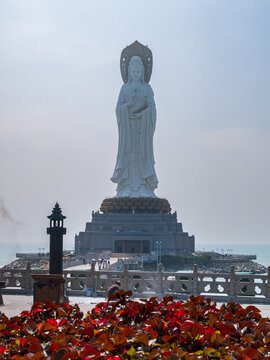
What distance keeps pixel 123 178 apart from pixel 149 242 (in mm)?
8033

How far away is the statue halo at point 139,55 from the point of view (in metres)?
59.6

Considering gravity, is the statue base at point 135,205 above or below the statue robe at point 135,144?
below

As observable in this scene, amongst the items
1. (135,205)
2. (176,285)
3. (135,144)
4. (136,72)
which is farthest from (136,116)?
(176,285)

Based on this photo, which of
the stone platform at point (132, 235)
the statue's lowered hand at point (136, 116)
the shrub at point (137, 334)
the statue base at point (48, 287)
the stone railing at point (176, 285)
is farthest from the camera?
the statue's lowered hand at point (136, 116)

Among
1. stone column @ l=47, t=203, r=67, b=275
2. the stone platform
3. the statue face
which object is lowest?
stone column @ l=47, t=203, r=67, b=275

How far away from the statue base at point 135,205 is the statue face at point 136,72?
1220cm

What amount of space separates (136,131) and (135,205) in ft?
25.2

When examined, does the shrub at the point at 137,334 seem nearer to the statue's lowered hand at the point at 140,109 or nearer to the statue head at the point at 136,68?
the statue's lowered hand at the point at 140,109

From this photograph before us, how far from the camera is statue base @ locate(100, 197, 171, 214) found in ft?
188

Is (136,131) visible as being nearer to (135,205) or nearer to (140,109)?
(140,109)

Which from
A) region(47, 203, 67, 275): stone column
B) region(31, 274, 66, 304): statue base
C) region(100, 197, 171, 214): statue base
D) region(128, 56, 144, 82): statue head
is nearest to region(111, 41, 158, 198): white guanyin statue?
region(128, 56, 144, 82): statue head

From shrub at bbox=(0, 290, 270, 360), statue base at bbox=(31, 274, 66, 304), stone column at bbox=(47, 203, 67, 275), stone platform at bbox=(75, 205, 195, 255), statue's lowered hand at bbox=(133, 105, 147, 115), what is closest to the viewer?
shrub at bbox=(0, 290, 270, 360)

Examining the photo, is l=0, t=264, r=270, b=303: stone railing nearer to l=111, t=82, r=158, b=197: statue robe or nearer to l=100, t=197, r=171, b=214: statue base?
l=100, t=197, r=171, b=214: statue base

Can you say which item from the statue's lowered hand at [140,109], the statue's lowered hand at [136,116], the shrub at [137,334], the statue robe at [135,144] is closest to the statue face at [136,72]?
the statue robe at [135,144]
